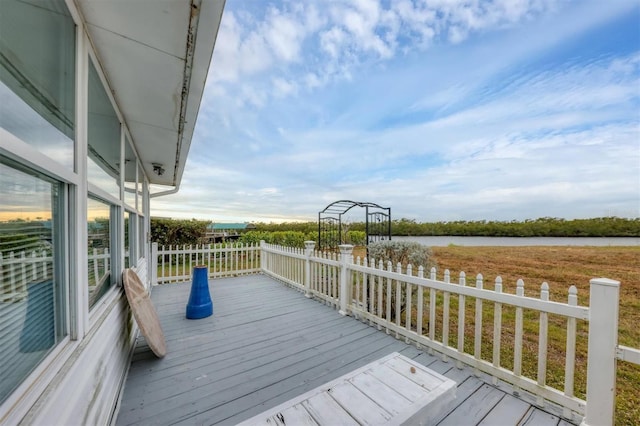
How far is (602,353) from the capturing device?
1.67 metres

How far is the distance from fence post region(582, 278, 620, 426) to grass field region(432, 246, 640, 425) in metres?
0.49

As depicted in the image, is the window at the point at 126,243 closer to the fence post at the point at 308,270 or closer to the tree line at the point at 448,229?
the fence post at the point at 308,270

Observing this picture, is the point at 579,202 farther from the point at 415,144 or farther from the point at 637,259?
the point at 415,144

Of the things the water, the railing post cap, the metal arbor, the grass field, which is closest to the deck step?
the railing post cap

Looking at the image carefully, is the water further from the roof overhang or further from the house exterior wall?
the house exterior wall

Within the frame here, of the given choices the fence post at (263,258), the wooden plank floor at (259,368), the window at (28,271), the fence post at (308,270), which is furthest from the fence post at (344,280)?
the fence post at (263,258)

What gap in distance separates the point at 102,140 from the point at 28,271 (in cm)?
157

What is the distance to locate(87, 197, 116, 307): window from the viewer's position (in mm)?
1681

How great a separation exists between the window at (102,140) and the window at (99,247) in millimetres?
187

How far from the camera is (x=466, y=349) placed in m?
3.06

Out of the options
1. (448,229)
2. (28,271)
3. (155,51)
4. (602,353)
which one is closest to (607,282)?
(602,353)

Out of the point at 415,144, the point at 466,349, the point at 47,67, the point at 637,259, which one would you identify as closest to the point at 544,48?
the point at 415,144

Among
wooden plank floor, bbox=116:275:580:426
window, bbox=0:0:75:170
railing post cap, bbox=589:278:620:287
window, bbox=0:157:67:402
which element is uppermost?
window, bbox=0:0:75:170

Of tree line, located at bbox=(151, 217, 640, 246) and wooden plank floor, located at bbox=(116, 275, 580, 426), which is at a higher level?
tree line, located at bbox=(151, 217, 640, 246)
